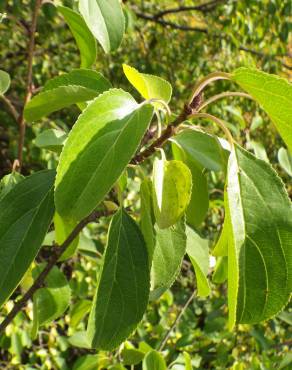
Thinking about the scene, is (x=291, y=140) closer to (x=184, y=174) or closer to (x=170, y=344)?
(x=184, y=174)

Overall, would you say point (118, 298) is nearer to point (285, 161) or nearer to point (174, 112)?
point (285, 161)

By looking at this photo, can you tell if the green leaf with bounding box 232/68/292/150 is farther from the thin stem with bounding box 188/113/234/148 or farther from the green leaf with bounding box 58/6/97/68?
the green leaf with bounding box 58/6/97/68

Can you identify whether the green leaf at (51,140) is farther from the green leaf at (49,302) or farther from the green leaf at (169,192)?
the green leaf at (49,302)

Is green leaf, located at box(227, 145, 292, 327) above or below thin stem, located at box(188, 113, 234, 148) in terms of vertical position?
below

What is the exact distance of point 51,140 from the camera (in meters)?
0.92

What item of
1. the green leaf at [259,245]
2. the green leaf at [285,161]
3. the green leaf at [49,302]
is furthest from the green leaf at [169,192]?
the green leaf at [285,161]

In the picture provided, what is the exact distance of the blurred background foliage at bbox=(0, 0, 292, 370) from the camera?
216cm

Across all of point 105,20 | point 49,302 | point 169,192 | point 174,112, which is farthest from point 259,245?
point 174,112

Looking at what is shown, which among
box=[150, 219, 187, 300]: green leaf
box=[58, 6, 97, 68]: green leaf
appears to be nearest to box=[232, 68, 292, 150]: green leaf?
box=[150, 219, 187, 300]: green leaf

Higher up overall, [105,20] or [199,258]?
[105,20]

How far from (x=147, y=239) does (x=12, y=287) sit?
0.18m

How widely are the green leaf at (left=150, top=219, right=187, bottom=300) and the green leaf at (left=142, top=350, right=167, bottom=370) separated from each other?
0.55 meters

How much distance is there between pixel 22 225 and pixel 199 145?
0.84 ft

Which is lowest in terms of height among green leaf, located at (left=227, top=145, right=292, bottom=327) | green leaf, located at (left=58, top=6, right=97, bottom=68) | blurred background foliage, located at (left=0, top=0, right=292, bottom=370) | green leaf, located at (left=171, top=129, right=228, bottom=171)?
blurred background foliage, located at (left=0, top=0, right=292, bottom=370)
